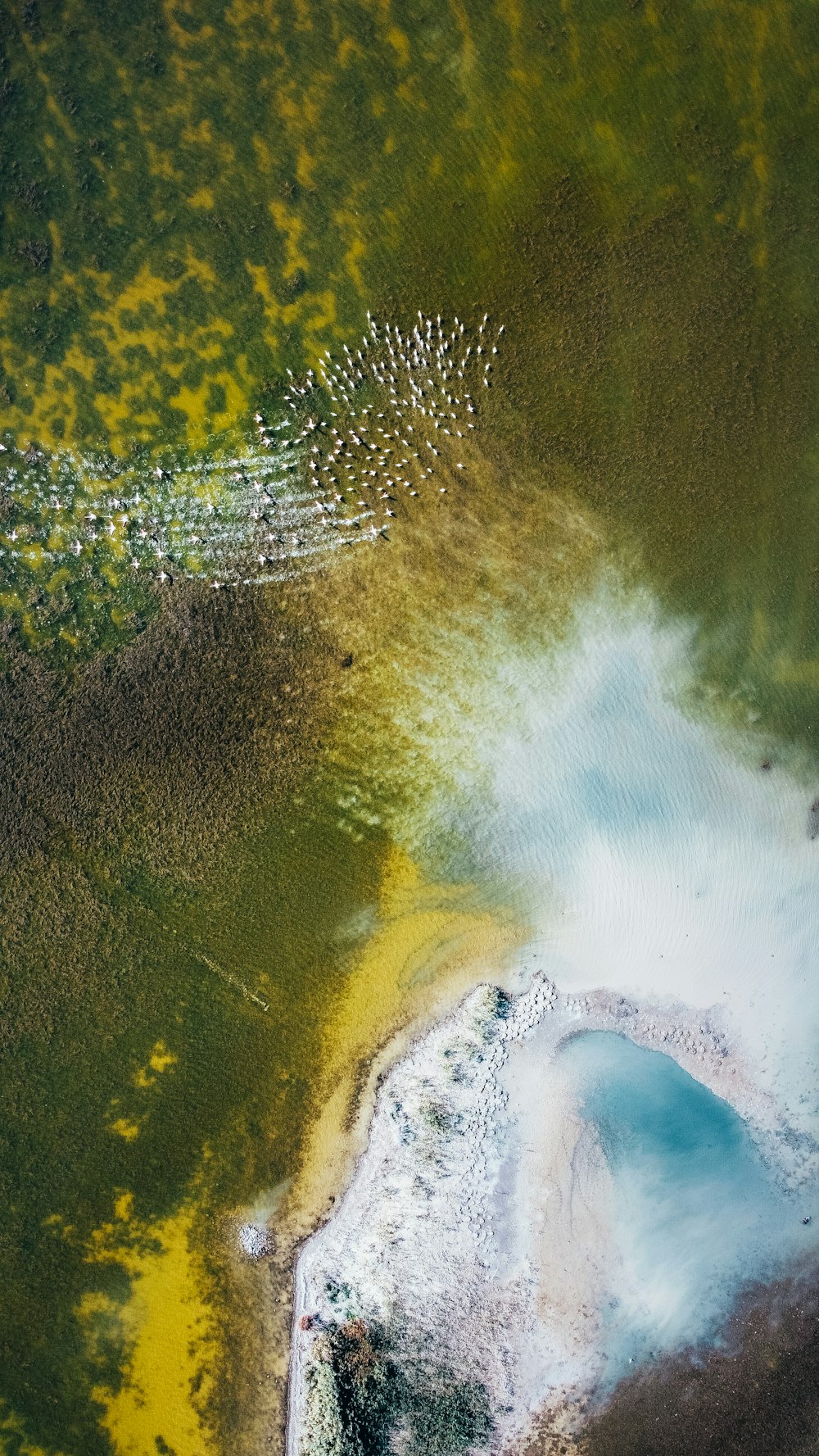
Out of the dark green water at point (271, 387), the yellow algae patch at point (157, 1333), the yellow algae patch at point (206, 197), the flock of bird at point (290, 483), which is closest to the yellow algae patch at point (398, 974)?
the dark green water at point (271, 387)

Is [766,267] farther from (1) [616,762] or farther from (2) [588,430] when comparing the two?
(1) [616,762]

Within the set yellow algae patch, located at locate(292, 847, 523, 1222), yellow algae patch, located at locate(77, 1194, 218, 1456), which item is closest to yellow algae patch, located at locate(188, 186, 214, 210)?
yellow algae patch, located at locate(292, 847, 523, 1222)

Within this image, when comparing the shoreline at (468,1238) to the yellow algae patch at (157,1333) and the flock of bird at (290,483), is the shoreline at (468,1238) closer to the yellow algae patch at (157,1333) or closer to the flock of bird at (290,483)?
the yellow algae patch at (157,1333)

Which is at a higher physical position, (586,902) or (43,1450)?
(586,902)

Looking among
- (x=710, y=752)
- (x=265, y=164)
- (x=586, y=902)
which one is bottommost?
(x=586, y=902)

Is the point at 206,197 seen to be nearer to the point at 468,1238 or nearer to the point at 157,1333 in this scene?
the point at 468,1238

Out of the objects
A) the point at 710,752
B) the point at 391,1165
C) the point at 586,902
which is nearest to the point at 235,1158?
the point at 391,1165
